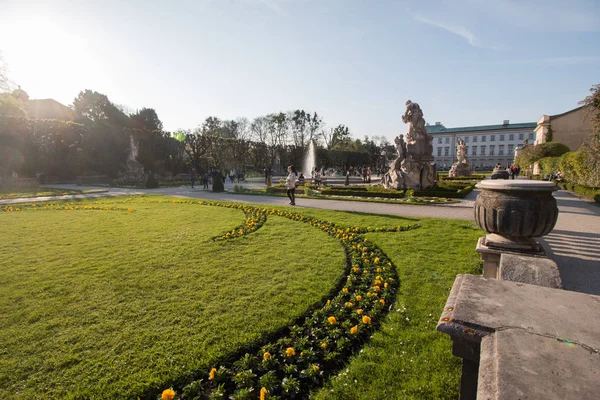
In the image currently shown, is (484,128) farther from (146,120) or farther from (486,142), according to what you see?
(146,120)

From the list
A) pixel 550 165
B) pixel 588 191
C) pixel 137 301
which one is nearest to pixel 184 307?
pixel 137 301

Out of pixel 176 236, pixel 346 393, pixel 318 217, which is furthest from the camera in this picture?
pixel 318 217

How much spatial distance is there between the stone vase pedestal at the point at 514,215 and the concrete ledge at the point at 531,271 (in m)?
0.77

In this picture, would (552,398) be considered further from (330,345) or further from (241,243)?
(241,243)

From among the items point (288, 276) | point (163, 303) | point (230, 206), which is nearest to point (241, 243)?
point (288, 276)

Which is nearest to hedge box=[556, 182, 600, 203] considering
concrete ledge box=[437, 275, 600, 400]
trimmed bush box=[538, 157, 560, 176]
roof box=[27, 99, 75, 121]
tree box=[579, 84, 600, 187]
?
tree box=[579, 84, 600, 187]

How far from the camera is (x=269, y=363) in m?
2.43

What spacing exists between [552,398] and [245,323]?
2.52 m

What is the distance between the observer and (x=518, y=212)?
359 cm

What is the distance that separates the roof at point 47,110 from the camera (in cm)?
4362

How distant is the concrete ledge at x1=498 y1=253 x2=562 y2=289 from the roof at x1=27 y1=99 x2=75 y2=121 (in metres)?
55.7

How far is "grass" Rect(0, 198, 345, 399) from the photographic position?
2359 mm

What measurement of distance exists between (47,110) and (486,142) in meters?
101

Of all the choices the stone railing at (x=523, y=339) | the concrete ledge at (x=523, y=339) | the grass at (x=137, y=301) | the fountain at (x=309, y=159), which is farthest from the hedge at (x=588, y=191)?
the fountain at (x=309, y=159)
